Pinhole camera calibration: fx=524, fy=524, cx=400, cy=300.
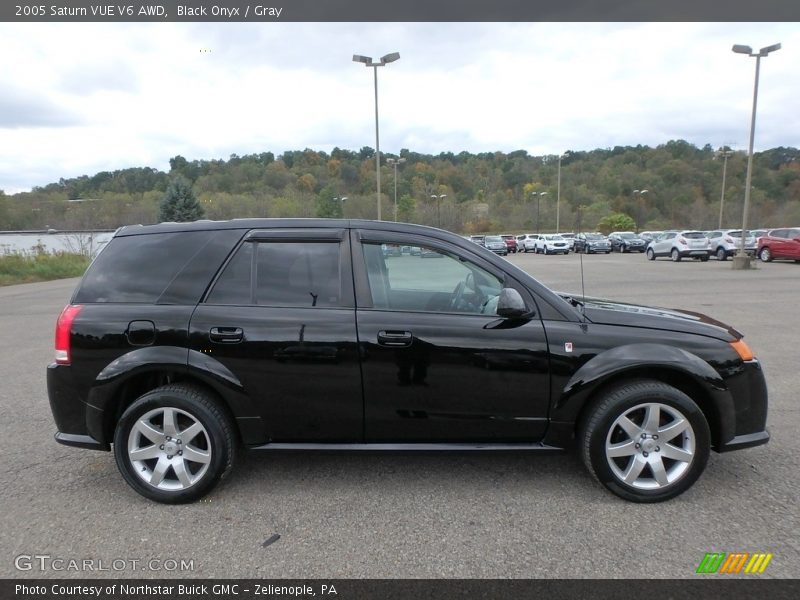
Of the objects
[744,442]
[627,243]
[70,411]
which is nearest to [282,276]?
[70,411]

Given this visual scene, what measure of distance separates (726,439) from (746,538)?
625 millimetres

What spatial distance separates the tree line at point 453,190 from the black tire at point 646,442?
1440 inches

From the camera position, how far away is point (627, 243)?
41.8 m

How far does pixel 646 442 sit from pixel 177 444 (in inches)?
113

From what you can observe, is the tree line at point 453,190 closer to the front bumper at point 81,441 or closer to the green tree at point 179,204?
the green tree at point 179,204

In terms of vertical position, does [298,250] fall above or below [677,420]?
above

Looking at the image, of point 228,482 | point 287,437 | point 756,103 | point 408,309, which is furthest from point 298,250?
point 756,103

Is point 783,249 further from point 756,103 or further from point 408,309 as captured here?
point 408,309

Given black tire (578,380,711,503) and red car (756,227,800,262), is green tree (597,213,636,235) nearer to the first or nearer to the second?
red car (756,227,800,262)

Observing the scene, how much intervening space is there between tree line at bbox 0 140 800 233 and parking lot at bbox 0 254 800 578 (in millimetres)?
35692

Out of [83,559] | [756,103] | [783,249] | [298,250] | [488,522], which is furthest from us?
[783,249]

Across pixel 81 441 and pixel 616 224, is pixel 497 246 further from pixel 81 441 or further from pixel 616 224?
pixel 81 441

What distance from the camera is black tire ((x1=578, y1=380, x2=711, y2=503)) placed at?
313 centimetres
